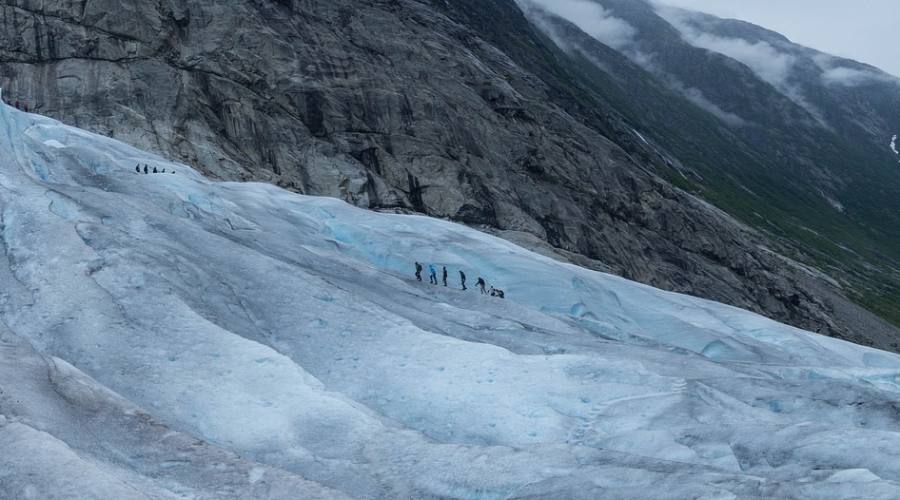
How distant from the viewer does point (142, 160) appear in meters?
33.9

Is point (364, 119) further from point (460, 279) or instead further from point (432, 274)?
point (432, 274)

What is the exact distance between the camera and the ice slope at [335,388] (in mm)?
11539

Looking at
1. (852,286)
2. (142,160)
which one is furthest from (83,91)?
(852,286)

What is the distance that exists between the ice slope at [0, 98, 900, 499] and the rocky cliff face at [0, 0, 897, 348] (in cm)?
2712

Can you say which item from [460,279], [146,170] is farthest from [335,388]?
[146,170]

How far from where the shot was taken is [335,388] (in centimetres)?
1572

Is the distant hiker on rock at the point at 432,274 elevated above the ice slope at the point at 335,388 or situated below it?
below

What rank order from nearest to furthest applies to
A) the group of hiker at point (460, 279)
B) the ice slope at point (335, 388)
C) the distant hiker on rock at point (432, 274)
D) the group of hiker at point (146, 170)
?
the ice slope at point (335, 388), the group of hiker at point (460, 279), the distant hiker on rock at point (432, 274), the group of hiker at point (146, 170)

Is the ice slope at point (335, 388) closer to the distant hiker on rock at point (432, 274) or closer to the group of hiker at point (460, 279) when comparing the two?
the group of hiker at point (460, 279)

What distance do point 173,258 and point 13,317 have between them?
3.88m

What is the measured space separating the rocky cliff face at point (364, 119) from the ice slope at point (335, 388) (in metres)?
27.1

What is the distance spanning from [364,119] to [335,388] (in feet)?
148

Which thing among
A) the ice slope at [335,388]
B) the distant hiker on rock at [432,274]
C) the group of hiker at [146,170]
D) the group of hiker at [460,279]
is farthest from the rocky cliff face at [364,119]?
the ice slope at [335,388]

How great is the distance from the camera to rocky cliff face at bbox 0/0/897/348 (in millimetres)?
50531
